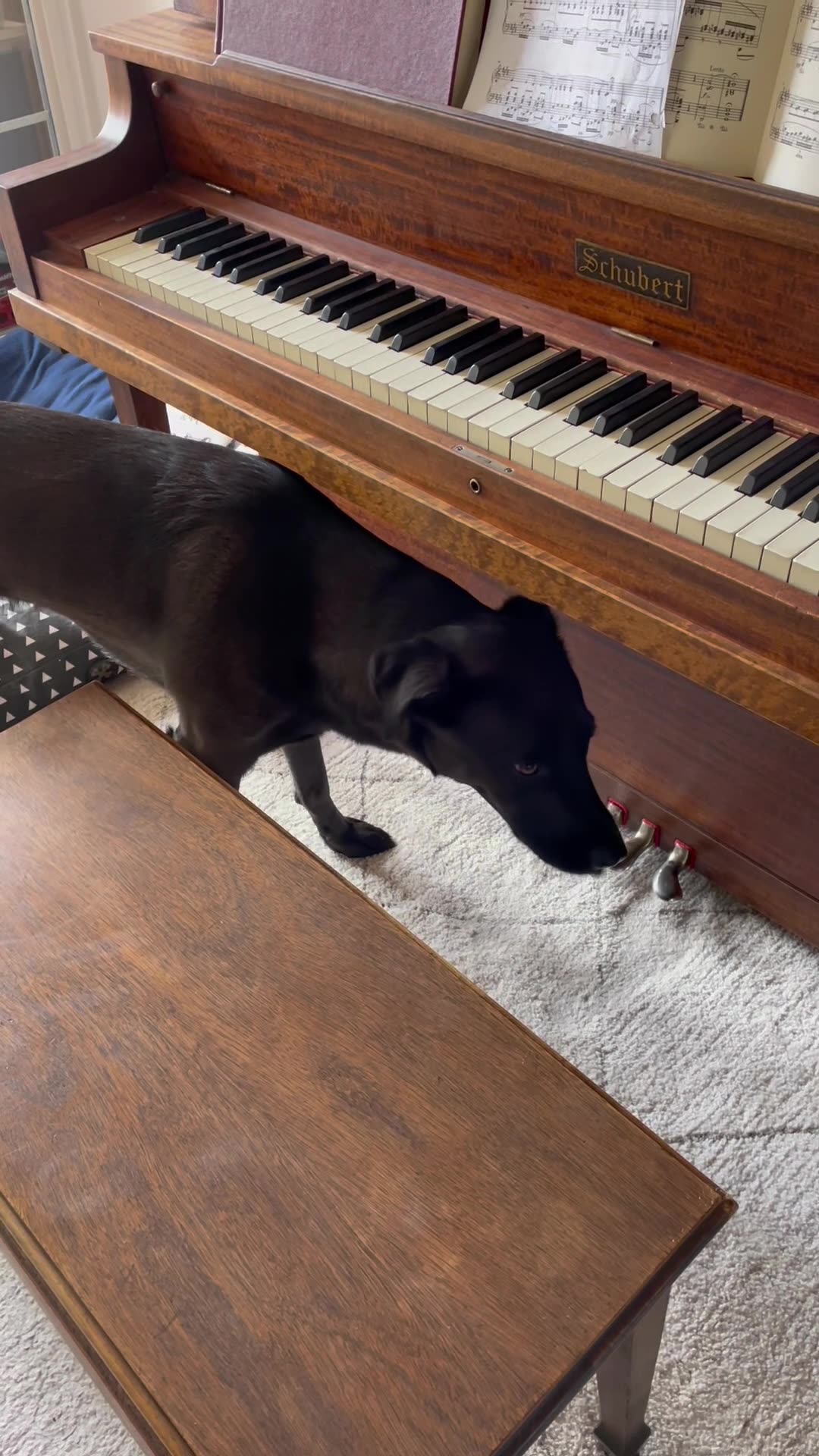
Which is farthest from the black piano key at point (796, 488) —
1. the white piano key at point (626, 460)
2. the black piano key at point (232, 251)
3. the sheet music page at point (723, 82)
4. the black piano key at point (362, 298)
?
the black piano key at point (232, 251)

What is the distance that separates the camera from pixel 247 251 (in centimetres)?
145

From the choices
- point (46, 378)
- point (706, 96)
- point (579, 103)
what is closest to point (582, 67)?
point (579, 103)

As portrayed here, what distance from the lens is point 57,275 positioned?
1525 millimetres

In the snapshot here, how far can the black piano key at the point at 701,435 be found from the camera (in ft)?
3.48

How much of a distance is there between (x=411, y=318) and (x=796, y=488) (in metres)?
0.50

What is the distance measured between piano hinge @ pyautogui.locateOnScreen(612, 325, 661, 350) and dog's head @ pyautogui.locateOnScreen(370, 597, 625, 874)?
0.95 feet

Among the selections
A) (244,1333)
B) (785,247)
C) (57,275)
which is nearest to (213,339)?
(57,275)

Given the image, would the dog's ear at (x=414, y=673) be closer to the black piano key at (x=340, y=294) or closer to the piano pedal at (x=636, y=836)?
the black piano key at (x=340, y=294)

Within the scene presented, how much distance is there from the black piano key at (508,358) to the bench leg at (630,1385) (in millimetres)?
854

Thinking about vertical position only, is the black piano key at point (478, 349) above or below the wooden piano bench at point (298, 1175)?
above

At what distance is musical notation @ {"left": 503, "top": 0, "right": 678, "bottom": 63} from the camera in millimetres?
1169

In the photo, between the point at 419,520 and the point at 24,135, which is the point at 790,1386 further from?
the point at 24,135

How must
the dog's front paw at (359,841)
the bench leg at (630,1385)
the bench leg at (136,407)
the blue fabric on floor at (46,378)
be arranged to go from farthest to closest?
the blue fabric on floor at (46,378)
the bench leg at (136,407)
the dog's front paw at (359,841)
the bench leg at (630,1385)

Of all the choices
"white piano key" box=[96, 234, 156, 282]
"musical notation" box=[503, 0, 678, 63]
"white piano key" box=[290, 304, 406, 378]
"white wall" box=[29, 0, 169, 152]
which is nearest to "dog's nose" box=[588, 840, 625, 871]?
"white piano key" box=[290, 304, 406, 378]
